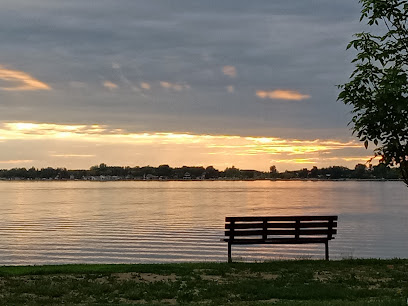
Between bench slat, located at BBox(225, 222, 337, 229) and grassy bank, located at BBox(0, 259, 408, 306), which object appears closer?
grassy bank, located at BBox(0, 259, 408, 306)

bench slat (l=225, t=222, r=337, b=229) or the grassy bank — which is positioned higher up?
bench slat (l=225, t=222, r=337, b=229)

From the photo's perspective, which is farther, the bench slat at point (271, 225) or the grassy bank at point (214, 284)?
the bench slat at point (271, 225)

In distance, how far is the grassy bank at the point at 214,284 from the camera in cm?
1131

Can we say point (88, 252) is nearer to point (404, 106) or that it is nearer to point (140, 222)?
point (140, 222)

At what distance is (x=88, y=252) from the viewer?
3100 cm

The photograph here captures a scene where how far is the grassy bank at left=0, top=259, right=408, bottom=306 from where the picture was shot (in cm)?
1131

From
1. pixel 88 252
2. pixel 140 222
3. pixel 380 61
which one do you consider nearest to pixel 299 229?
pixel 380 61

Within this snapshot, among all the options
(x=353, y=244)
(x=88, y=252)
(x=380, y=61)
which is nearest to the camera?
(x=380, y=61)

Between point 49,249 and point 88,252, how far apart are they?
316cm

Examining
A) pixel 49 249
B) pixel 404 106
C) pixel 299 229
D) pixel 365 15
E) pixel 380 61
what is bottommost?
pixel 49 249

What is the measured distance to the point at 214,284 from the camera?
508 inches

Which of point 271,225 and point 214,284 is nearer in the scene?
point 214,284

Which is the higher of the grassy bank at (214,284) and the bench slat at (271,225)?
the bench slat at (271,225)

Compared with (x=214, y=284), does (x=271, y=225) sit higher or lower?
higher
